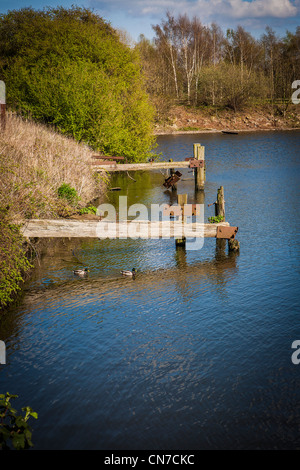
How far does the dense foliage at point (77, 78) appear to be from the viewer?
3086cm

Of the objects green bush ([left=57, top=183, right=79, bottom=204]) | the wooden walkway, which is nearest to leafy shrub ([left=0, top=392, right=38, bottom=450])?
green bush ([left=57, top=183, right=79, bottom=204])

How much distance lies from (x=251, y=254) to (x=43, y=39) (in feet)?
102

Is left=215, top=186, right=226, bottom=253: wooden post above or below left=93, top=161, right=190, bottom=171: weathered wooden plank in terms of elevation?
below

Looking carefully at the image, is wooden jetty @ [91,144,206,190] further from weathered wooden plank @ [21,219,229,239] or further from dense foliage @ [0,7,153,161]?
weathered wooden plank @ [21,219,229,239]

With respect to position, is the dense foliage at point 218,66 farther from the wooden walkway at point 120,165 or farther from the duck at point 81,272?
the duck at point 81,272

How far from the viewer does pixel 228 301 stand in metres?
12.7

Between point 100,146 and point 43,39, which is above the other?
point 43,39

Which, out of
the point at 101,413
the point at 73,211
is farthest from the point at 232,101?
the point at 101,413

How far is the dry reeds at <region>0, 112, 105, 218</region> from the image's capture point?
572 inches

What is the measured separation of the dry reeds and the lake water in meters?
2.02

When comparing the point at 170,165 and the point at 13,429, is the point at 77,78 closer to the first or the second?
the point at 170,165

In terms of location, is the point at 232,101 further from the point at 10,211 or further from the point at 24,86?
the point at 10,211

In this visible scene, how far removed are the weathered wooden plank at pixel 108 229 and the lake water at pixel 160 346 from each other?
3.85 feet

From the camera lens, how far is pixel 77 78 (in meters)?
31.1
